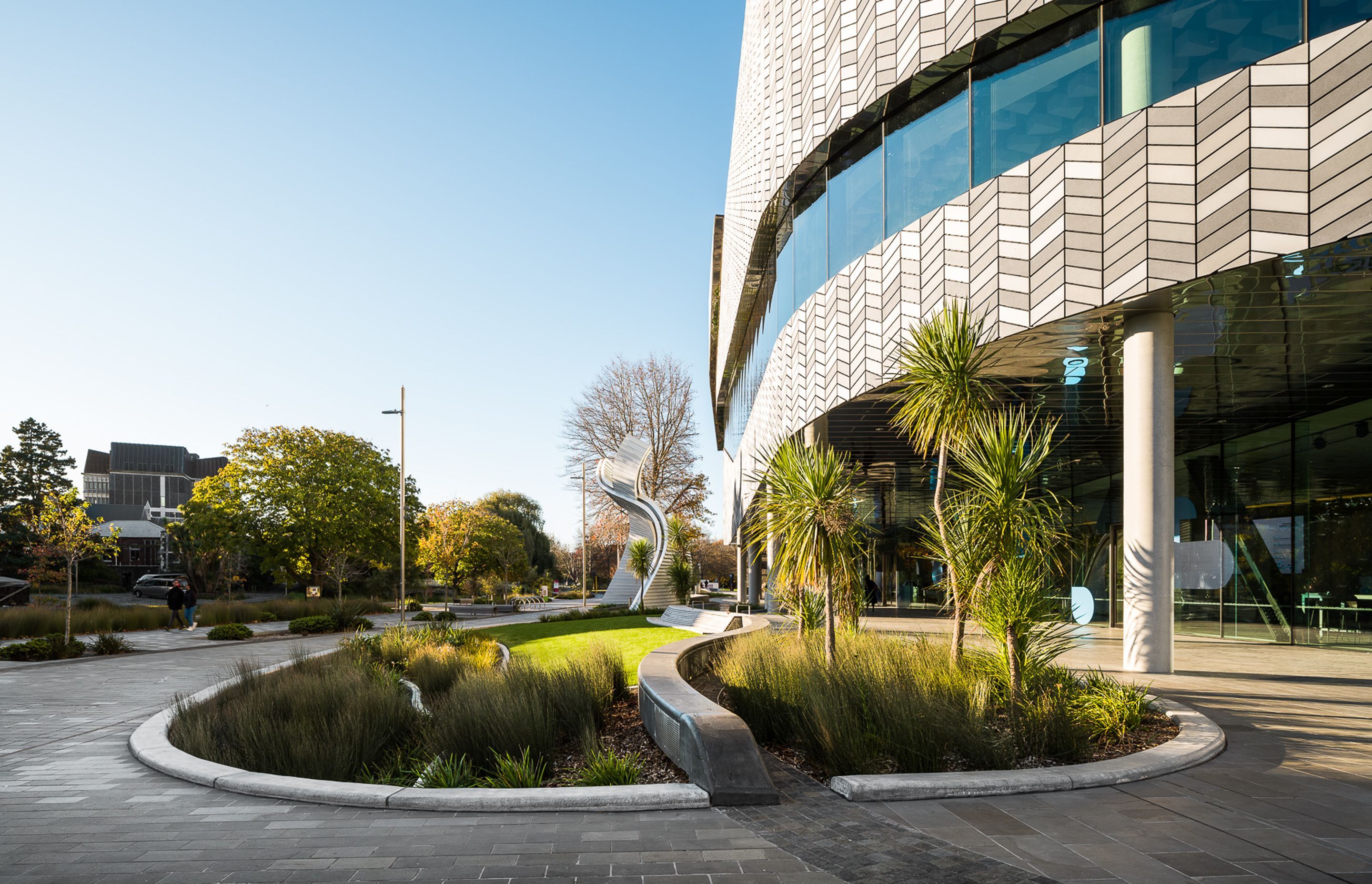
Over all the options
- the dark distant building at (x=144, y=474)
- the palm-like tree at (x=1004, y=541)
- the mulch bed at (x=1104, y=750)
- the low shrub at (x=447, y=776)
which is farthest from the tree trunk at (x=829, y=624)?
the dark distant building at (x=144, y=474)

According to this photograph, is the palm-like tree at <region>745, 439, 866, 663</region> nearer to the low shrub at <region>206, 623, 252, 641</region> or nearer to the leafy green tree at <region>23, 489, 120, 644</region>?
the leafy green tree at <region>23, 489, 120, 644</region>

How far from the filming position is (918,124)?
13.5m

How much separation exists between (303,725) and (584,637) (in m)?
13.6

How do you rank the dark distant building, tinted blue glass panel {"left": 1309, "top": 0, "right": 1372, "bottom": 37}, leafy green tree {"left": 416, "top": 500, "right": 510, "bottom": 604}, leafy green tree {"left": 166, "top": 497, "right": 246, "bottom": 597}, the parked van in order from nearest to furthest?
tinted blue glass panel {"left": 1309, "top": 0, "right": 1372, "bottom": 37}, leafy green tree {"left": 166, "top": 497, "right": 246, "bottom": 597}, leafy green tree {"left": 416, "top": 500, "right": 510, "bottom": 604}, the parked van, the dark distant building

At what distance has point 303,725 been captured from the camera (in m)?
7.54

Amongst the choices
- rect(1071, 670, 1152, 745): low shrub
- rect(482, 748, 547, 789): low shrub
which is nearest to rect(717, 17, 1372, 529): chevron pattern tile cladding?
rect(1071, 670, 1152, 745): low shrub

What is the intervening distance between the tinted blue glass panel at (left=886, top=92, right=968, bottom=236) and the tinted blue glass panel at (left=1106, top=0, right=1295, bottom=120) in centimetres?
226

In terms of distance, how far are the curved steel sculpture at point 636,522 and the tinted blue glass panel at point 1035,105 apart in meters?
25.1

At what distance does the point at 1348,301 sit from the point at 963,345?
567 cm

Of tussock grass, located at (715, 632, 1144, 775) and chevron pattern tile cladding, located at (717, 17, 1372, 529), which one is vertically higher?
chevron pattern tile cladding, located at (717, 17, 1372, 529)

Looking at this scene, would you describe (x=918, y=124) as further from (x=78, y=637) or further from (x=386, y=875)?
(x=78, y=637)

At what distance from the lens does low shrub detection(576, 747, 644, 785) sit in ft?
19.9

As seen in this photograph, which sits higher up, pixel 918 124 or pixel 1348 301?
pixel 918 124

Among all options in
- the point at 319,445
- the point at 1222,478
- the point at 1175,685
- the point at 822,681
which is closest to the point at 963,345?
the point at 822,681
